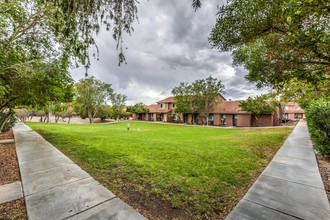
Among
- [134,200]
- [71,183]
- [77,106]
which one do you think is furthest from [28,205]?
[77,106]

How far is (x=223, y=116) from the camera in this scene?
30.4 meters

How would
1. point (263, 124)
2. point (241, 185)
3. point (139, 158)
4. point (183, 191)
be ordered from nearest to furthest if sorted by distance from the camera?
1. point (183, 191)
2. point (241, 185)
3. point (139, 158)
4. point (263, 124)

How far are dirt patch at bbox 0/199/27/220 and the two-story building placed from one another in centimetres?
2877

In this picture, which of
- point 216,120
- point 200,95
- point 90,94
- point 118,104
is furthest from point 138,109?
point 216,120

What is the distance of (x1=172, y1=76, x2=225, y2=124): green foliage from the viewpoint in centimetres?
2733

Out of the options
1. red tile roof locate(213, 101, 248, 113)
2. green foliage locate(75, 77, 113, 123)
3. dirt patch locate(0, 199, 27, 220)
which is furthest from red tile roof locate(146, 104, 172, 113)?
dirt patch locate(0, 199, 27, 220)

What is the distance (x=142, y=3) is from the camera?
11.9ft

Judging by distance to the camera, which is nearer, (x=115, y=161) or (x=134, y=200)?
(x=134, y=200)

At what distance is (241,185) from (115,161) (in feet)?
14.0

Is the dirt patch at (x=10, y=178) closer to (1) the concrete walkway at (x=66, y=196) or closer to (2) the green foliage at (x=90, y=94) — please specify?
(1) the concrete walkway at (x=66, y=196)

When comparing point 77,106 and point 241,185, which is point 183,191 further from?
point 77,106

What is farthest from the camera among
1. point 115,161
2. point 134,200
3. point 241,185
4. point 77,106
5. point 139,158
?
point 77,106

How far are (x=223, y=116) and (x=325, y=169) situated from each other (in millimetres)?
25225

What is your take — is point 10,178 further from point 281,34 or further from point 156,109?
point 156,109
